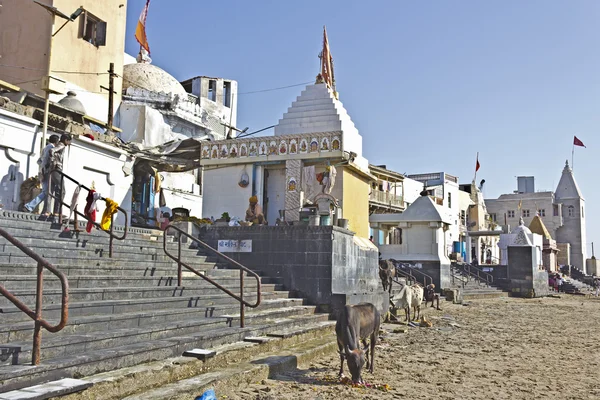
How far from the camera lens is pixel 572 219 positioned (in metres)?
70.6

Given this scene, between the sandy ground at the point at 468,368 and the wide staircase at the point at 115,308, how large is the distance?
1.27 metres

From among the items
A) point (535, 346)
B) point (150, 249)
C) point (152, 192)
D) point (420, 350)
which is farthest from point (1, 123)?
point (535, 346)

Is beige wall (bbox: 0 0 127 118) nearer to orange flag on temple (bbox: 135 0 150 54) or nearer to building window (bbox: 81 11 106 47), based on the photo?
building window (bbox: 81 11 106 47)

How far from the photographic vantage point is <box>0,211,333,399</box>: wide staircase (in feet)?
18.1

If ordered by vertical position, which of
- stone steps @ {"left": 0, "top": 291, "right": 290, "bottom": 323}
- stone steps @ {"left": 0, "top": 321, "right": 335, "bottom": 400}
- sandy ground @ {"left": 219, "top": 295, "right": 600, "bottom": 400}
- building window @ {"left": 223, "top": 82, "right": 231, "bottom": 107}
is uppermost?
building window @ {"left": 223, "top": 82, "right": 231, "bottom": 107}

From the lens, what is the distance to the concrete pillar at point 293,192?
729 inches

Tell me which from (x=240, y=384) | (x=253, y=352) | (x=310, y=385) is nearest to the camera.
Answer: (x=240, y=384)

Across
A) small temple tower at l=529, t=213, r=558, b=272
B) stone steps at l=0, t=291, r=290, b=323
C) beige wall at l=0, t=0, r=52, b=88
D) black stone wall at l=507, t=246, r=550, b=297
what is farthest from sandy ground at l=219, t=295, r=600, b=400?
small temple tower at l=529, t=213, r=558, b=272

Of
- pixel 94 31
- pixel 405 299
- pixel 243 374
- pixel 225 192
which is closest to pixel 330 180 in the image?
pixel 225 192

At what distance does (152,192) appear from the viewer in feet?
70.4

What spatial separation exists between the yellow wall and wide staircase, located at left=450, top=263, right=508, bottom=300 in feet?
29.8

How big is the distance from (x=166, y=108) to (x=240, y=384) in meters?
27.3

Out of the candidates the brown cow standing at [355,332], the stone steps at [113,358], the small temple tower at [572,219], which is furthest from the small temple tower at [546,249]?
the stone steps at [113,358]

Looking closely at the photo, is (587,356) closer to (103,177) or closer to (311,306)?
(311,306)
